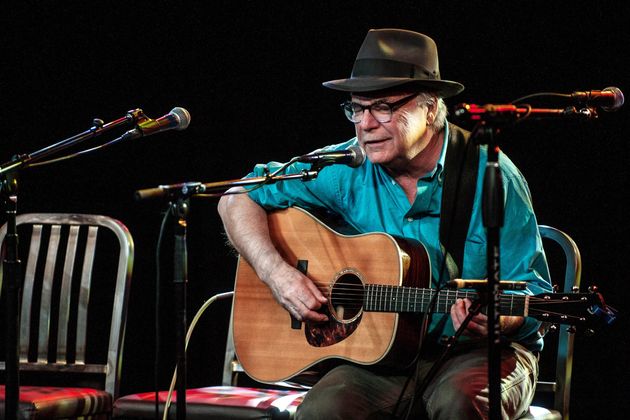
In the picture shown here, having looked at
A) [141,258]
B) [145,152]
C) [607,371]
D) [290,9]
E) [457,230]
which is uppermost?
[290,9]

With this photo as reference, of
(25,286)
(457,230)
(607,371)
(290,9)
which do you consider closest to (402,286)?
(457,230)

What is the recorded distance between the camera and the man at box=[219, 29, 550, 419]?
2867 millimetres

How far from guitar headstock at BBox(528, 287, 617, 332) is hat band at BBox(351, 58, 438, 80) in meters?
0.98

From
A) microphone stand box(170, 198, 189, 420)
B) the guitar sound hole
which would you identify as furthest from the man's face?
microphone stand box(170, 198, 189, 420)

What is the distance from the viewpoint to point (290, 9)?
178 inches

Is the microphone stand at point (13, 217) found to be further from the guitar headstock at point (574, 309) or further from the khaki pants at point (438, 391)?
the guitar headstock at point (574, 309)

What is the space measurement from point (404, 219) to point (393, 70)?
1.80ft

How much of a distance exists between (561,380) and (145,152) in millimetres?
2634

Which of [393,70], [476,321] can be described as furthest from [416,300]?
[393,70]

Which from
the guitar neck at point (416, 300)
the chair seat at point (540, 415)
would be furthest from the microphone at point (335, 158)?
the chair seat at point (540, 415)

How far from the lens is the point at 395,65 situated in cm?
321

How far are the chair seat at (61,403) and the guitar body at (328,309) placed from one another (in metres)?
0.59

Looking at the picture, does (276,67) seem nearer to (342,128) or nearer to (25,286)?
(342,128)

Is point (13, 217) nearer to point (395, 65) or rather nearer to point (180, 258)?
point (180, 258)
